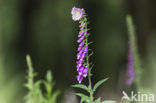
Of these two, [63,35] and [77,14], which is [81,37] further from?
[63,35]

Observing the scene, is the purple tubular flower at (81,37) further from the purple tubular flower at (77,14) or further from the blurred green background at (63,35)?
the blurred green background at (63,35)

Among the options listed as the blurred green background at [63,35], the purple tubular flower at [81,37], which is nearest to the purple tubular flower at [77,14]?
the purple tubular flower at [81,37]

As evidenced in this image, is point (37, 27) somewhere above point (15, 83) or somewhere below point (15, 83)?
above

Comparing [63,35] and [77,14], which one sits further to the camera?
[63,35]

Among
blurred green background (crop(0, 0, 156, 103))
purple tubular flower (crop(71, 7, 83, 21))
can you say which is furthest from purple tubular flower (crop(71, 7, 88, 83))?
blurred green background (crop(0, 0, 156, 103))

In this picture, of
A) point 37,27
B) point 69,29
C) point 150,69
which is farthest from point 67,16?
point 150,69

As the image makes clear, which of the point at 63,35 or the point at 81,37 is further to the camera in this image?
the point at 63,35

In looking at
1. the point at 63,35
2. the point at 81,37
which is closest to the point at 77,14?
the point at 81,37

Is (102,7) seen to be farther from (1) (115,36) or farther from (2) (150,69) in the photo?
(2) (150,69)
